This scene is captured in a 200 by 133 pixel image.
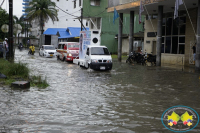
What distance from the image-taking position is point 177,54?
1150 inches

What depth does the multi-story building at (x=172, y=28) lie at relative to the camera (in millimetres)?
26672

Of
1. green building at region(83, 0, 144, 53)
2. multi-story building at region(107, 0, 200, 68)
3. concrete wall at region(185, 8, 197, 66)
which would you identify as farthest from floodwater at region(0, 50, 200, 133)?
green building at region(83, 0, 144, 53)

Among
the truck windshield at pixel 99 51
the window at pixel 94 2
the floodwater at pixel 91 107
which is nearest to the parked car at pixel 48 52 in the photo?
the window at pixel 94 2

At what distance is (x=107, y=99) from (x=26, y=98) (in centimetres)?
285

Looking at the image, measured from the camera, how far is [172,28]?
98.7 feet

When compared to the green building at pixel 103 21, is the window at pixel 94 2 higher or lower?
higher

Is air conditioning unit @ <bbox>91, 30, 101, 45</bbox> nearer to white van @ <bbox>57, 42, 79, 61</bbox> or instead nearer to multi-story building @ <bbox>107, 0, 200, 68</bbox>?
white van @ <bbox>57, 42, 79, 61</bbox>

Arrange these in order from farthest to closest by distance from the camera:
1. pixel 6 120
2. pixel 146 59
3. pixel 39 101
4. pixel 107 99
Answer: pixel 146 59 → pixel 107 99 → pixel 39 101 → pixel 6 120

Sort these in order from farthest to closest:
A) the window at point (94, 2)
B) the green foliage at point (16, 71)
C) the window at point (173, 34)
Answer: the window at point (94, 2) < the window at point (173, 34) < the green foliage at point (16, 71)

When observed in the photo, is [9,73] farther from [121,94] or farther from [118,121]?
[118,121]

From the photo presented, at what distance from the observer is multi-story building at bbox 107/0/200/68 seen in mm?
26672

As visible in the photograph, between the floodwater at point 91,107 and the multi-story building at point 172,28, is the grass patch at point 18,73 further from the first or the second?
the multi-story building at point 172,28

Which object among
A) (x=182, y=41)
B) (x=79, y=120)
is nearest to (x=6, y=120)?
(x=79, y=120)

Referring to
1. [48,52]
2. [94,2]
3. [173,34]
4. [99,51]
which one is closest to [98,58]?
[99,51]
